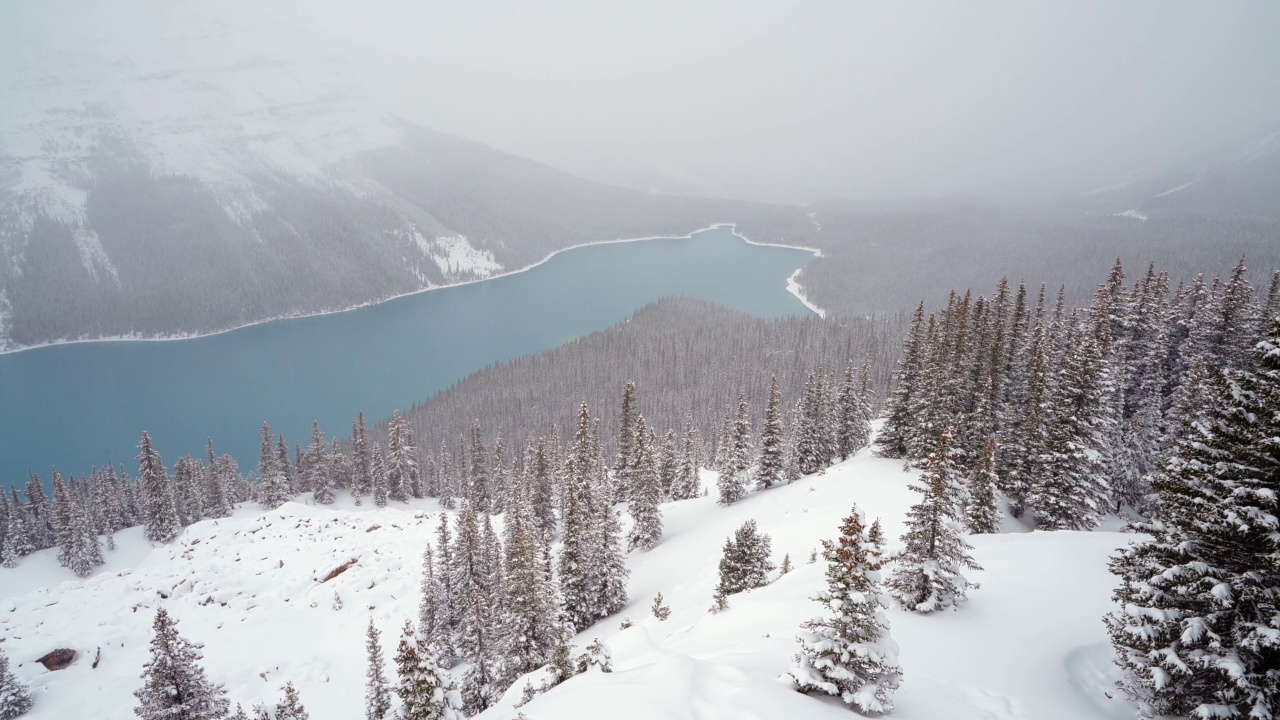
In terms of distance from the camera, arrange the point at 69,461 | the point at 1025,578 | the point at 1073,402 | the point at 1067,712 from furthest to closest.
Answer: the point at 69,461, the point at 1073,402, the point at 1025,578, the point at 1067,712

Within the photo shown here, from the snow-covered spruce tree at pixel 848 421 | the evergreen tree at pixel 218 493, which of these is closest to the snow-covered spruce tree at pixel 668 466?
the snow-covered spruce tree at pixel 848 421

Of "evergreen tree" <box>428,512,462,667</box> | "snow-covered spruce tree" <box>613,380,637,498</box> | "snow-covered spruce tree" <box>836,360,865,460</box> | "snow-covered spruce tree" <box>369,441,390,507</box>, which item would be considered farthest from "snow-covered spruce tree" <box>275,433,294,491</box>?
"snow-covered spruce tree" <box>836,360,865,460</box>

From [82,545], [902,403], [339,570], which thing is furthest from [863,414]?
[82,545]

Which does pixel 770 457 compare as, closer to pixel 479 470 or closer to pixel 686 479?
pixel 686 479

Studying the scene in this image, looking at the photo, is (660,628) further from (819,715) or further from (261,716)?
(261,716)

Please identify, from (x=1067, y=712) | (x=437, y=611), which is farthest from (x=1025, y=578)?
(x=437, y=611)
